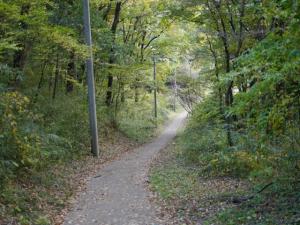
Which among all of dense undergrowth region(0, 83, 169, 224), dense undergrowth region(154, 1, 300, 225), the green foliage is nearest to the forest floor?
dense undergrowth region(154, 1, 300, 225)

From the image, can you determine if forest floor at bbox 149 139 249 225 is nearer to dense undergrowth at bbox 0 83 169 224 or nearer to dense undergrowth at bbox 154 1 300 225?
dense undergrowth at bbox 154 1 300 225

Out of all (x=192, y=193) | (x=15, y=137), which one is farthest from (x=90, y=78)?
(x=192, y=193)

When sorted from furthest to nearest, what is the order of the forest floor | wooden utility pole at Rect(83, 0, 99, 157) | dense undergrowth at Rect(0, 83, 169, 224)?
1. wooden utility pole at Rect(83, 0, 99, 157)
2. dense undergrowth at Rect(0, 83, 169, 224)
3. the forest floor

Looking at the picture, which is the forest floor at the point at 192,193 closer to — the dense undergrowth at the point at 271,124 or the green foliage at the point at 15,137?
the dense undergrowth at the point at 271,124

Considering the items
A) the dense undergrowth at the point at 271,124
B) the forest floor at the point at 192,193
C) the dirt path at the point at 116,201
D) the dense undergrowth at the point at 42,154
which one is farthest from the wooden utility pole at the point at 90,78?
the dense undergrowth at the point at 271,124

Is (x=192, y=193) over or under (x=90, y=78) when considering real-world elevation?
under

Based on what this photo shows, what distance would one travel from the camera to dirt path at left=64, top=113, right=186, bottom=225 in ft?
28.2

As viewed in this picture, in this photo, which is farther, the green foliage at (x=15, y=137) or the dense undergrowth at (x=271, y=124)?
the green foliage at (x=15, y=137)

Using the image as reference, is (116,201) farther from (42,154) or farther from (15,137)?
(15,137)

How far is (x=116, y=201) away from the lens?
400 inches

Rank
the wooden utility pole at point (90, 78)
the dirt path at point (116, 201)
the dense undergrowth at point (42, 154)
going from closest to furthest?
the dirt path at point (116, 201) < the dense undergrowth at point (42, 154) < the wooden utility pole at point (90, 78)

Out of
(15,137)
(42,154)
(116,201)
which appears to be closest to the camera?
(15,137)

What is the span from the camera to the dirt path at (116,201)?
8.59 m

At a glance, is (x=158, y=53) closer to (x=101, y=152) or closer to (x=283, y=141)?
(x=101, y=152)
